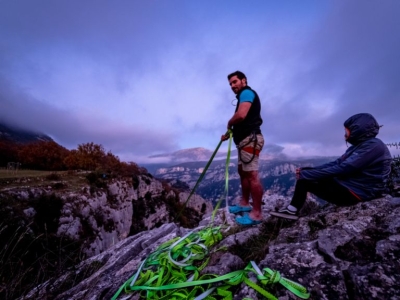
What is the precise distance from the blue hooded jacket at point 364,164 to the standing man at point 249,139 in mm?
1358

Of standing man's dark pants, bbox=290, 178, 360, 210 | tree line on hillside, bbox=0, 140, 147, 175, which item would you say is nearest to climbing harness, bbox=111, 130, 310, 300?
standing man's dark pants, bbox=290, 178, 360, 210

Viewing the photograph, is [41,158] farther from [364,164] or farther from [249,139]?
[364,164]

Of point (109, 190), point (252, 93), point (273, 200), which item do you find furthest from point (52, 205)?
point (252, 93)

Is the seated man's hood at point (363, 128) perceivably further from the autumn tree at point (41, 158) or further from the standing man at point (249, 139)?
the autumn tree at point (41, 158)

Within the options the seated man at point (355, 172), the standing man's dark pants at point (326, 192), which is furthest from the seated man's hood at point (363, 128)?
the standing man's dark pants at point (326, 192)

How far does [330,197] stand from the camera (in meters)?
4.33

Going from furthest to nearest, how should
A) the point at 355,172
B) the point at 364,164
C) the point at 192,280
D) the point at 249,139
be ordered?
the point at 249,139
the point at 355,172
the point at 364,164
the point at 192,280

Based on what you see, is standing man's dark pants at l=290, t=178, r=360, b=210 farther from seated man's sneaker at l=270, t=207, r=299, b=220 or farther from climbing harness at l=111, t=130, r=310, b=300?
climbing harness at l=111, t=130, r=310, b=300

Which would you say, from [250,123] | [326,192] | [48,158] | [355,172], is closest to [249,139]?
[250,123]

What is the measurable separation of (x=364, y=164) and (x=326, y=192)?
839mm

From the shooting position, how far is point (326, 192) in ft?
14.1

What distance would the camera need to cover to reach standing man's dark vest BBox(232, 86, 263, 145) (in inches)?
199

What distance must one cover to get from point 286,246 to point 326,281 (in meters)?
0.82

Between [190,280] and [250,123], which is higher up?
[250,123]
